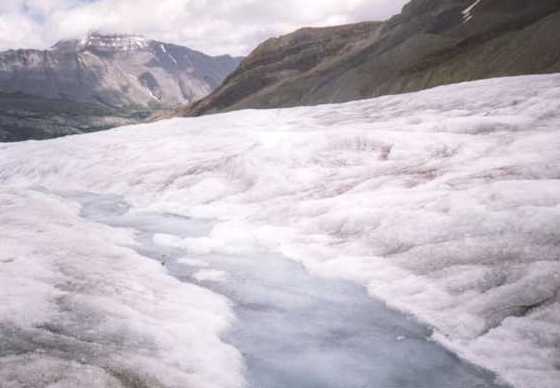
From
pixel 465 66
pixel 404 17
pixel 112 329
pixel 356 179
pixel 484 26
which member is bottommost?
pixel 112 329

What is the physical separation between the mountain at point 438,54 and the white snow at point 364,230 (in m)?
46.7

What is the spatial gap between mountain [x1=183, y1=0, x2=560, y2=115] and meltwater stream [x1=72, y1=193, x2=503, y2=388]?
54597 millimetres

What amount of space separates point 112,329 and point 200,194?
9264 mm

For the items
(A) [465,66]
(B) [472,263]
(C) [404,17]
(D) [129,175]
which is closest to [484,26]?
(A) [465,66]

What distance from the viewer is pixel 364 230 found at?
9555mm

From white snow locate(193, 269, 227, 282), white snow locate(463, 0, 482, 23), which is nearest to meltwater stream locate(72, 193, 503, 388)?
white snow locate(193, 269, 227, 282)

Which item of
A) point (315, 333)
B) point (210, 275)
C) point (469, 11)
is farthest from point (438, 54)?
point (315, 333)

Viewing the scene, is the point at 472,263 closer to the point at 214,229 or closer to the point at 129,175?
the point at 214,229

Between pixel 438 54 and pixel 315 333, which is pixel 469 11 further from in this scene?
pixel 315 333

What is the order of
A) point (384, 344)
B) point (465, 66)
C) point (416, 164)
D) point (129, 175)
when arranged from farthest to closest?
point (465, 66)
point (129, 175)
point (416, 164)
point (384, 344)

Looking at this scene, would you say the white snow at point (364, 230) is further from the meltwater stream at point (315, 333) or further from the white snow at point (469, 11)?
the white snow at point (469, 11)

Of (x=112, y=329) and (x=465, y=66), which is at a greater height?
(x=465, y=66)

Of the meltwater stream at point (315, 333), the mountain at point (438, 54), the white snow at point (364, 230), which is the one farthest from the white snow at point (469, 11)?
the meltwater stream at point (315, 333)

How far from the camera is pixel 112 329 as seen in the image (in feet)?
19.0
